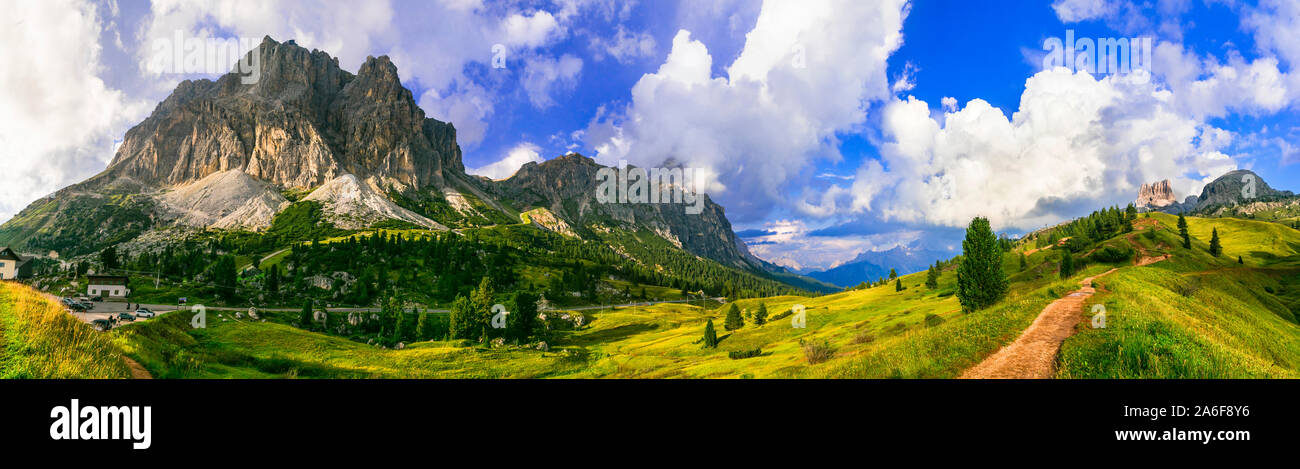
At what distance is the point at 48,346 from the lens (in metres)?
8.89

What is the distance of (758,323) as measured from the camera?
89.7m

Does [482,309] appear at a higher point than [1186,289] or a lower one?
lower

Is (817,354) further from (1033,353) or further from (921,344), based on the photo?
(1033,353)

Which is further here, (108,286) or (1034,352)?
(108,286)

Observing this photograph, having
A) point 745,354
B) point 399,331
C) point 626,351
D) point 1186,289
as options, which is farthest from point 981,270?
point 399,331

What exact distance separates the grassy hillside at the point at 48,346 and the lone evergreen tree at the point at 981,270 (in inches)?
2207

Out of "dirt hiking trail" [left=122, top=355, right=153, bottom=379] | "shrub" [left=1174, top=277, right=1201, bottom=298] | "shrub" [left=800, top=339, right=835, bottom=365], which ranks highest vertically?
"dirt hiking trail" [left=122, top=355, right=153, bottom=379]

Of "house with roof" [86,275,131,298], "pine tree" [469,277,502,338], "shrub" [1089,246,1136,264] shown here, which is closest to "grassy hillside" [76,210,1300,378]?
"shrub" [1089,246,1136,264]

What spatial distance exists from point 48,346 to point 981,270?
57831 millimetres

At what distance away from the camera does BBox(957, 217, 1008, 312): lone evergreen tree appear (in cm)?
4291

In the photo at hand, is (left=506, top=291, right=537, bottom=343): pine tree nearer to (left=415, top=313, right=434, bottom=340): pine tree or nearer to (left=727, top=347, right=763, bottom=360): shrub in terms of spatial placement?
(left=415, top=313, right=434, bottom=340): pine tree

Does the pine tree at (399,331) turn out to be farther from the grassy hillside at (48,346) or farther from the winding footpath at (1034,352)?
the winding footpath at (1034,352)

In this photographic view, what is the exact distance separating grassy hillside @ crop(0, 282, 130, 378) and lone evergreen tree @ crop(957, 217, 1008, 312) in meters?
56.1
